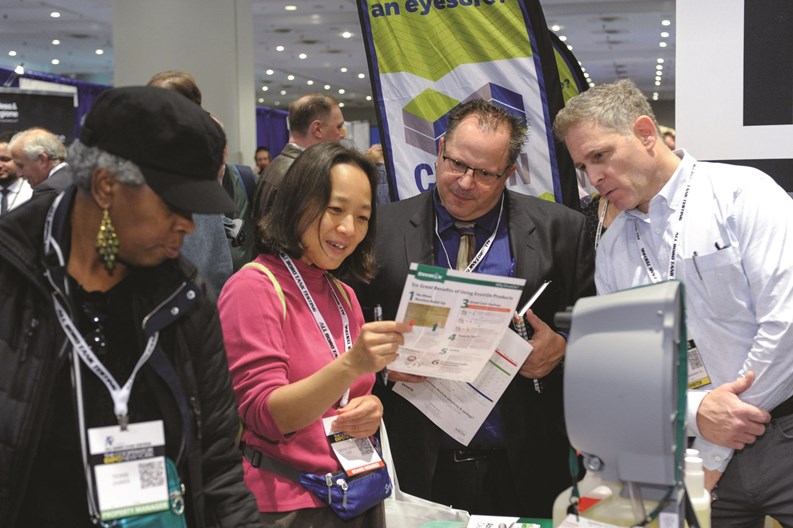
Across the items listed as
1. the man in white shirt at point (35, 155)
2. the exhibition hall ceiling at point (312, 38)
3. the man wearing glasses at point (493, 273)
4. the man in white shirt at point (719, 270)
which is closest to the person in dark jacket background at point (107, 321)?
the man wearing glasses at point (493, 273)

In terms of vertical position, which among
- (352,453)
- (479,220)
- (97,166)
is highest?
(97,166)

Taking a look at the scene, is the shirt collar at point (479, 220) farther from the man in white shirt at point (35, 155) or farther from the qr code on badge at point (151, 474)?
the man in white shirt at point (35, 155)

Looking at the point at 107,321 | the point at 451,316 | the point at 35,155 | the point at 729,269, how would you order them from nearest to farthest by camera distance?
the point at 107,321
the point at 451,316
the point at 729,269
the point at 35,155

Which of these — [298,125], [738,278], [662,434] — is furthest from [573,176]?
[298,125]

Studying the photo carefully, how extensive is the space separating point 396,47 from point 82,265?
1970mm

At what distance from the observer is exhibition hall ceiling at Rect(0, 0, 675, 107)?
43.1 feet

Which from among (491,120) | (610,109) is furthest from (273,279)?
Result: (610,109)

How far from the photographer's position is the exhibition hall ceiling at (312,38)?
518 inches

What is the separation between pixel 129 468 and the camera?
4.73ft

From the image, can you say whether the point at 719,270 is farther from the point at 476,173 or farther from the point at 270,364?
the point at 270,364

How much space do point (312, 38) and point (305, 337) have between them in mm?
14514

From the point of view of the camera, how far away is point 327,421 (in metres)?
1.91

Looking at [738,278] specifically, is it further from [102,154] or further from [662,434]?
[102,154]

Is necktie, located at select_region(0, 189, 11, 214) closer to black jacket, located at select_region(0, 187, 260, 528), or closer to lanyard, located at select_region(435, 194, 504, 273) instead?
lanyard, located at select_region(435, 194, 504, 273)
